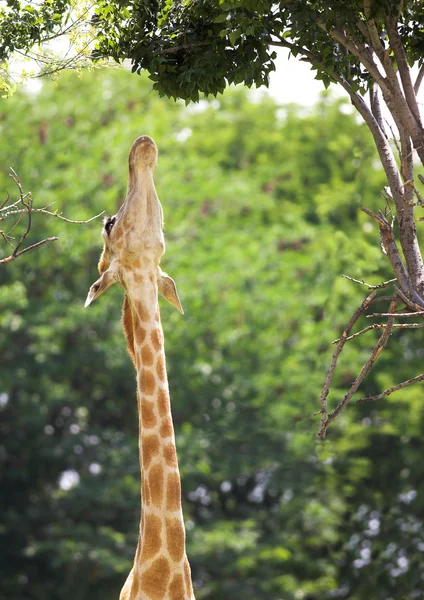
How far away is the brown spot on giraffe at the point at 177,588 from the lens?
5586mm

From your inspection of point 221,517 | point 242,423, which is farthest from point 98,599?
point 242,423

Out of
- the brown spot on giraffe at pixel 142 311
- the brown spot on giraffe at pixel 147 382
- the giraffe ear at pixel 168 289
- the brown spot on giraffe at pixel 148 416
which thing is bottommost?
the brown spot on giraffe at pixel 148 416

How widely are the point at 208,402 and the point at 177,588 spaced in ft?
50.9

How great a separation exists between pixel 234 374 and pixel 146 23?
1501cm

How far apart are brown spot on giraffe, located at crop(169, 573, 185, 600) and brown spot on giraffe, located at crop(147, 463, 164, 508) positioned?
39 cm

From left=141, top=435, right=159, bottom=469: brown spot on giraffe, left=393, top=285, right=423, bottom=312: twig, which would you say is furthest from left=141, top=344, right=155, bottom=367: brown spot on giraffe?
left=393, top=285, right=423, bottom=312: twig

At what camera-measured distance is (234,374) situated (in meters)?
21.2

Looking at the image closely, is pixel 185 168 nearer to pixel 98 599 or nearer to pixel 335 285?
pixel 335 285

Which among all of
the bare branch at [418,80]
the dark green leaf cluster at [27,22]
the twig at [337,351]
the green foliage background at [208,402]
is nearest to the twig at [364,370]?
the twig at [337,351]

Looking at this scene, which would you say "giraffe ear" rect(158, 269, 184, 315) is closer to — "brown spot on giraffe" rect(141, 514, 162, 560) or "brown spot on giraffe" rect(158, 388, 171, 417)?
"brown spot on giraffe" rect(158, 388, 171, 417)

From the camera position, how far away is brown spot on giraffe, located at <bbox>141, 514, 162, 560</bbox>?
18.4 ft

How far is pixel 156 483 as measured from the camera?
5.69 metres

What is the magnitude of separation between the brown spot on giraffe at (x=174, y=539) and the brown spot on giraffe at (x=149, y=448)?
333 mm

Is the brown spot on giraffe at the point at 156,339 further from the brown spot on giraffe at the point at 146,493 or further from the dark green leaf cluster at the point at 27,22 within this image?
the dark green leaf cluster at the point at 27,22
